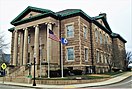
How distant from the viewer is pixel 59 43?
34.4 meters

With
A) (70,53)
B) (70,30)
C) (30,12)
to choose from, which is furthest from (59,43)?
(30,12)

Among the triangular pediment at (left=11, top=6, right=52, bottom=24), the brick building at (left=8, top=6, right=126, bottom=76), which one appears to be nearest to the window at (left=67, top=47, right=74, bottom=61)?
the brick building at (left=8, top=6, right=126, bottom=76)

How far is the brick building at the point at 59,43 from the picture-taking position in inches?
1286

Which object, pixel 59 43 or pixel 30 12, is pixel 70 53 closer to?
pixel 59 43

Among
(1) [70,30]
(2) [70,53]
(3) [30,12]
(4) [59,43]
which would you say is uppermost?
(3) [30,12]

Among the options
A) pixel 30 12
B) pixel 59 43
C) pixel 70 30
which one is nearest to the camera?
pixel 70 30

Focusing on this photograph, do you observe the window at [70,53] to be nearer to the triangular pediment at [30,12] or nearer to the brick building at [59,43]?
the brick building at [59,43]

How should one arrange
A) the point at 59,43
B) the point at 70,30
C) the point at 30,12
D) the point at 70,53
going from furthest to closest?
1. the point at 30,12
2. the point at 59,43
3. the point at 70,30
4. the point at 70,53

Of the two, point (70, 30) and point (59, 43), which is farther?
point (59, 43)

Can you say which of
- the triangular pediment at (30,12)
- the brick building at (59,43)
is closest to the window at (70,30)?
the brick building at (59,43)

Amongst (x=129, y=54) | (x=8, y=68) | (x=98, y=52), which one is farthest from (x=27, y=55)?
(x=129, y=54)

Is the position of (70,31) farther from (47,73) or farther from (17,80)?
(17,80)

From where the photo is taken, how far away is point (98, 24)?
4103 centimetres

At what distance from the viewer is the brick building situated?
3266 cm
